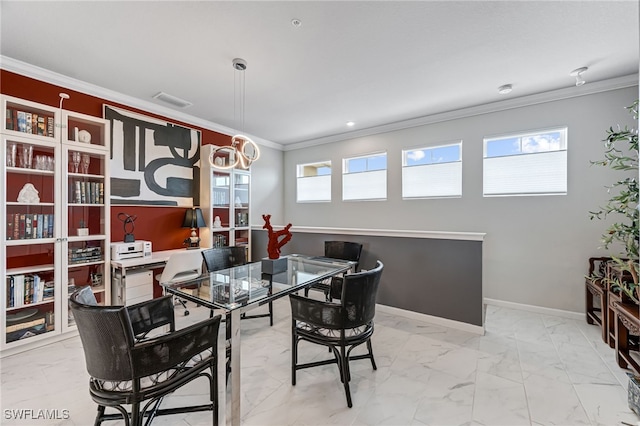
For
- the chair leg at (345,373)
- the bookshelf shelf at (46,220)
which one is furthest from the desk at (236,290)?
the bookshelf shelf at (46,220)

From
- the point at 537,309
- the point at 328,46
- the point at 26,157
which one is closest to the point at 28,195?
the point at 26,157

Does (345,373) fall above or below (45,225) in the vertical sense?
below

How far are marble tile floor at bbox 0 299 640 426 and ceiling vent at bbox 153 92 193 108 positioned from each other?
304cm

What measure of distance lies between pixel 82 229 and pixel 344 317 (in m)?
3.20

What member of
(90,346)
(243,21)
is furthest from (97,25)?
(90,346)

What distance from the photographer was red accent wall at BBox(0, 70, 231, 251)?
281 centimetres

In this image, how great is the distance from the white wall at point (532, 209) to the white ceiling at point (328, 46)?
1.22 feet

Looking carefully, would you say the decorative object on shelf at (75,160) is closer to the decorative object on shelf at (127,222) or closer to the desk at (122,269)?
the decorative object on shelf at (127,222)

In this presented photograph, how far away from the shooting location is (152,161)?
390 cm

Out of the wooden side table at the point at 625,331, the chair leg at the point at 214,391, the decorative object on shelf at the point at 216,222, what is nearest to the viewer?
the chair leg at the point at 214,391

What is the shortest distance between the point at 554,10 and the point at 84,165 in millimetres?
4795

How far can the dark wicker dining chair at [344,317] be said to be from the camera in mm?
1864

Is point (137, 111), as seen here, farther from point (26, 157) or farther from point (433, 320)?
point (433, 320)

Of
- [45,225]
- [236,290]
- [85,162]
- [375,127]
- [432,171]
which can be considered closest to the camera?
[236,290]
